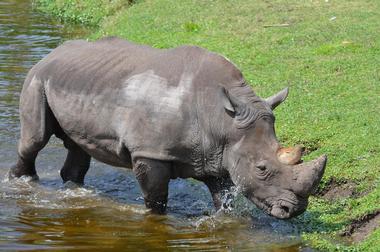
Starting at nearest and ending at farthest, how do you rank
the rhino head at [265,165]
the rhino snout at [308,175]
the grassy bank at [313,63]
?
the rhino snout at [308,175]
the rhino head at [265,165]
the grassy bank at [313,63]

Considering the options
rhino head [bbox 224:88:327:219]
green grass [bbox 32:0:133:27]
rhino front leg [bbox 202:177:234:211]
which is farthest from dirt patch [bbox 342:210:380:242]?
green grass [bbox 32:0:133:27]

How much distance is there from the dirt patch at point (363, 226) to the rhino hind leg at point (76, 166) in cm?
337

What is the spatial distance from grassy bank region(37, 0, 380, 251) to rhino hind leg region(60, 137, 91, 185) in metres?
2.45

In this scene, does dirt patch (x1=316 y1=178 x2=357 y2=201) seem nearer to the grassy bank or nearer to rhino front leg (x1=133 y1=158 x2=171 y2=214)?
the grassy bank

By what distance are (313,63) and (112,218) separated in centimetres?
593

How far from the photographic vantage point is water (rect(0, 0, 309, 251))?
9211 mm

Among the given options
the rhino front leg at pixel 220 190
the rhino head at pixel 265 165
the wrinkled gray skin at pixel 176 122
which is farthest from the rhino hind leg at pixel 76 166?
the rhino head at pixel 265 165

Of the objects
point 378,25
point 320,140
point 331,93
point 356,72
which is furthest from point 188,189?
point 378,25

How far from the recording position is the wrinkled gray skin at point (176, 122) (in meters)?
9.26

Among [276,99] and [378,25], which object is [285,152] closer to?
[276,99]

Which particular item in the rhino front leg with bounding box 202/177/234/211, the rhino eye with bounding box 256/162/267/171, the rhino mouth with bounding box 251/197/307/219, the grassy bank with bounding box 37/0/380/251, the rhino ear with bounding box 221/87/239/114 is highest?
the rhino ear with bounding box 221/87/239/114

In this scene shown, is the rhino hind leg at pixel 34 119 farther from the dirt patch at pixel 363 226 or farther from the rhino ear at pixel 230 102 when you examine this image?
the dirt patch at pixel 363 226

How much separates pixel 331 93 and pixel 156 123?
4.48 m

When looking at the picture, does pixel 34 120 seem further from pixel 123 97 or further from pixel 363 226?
pixel 363 226
